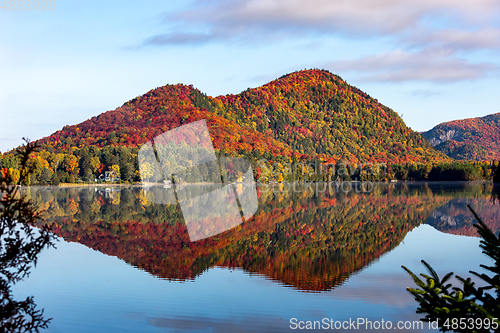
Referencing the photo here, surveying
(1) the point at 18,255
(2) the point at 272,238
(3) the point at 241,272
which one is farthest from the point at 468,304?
(2) the point at 272,238

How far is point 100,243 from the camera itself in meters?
22.7

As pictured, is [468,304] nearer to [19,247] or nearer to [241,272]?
[19,247]

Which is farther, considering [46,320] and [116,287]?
[116,287]

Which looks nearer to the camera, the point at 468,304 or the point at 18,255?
the point at 468,304

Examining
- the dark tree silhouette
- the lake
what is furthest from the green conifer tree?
the dark tree silhouette

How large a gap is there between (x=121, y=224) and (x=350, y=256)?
1550cm

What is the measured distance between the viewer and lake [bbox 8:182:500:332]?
11.3 m

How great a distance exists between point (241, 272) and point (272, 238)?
8.16 meters

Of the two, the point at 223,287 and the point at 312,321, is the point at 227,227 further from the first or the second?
the point at 312,321

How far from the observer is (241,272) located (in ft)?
53.9

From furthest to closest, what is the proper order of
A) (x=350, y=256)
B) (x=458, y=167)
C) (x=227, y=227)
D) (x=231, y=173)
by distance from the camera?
(x=458, y=167), (x=231, y=173), (x=227, y=227), (x=350, y=256)

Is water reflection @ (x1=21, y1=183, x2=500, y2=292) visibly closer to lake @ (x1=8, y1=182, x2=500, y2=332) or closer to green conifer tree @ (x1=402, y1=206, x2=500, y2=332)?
lake @ (x1=8, y1=182, x2=500, y2=332)

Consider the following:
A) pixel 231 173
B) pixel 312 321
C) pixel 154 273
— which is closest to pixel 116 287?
pixel 154 273

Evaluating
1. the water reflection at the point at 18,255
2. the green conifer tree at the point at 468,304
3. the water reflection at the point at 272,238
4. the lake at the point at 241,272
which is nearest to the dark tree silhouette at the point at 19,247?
the water reflection at the point at 18,255
